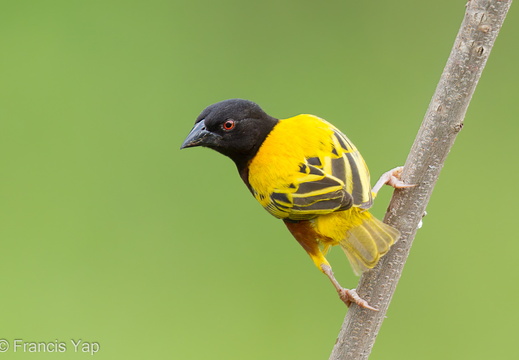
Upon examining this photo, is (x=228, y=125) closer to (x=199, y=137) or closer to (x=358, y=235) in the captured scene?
(x=199, y=137)

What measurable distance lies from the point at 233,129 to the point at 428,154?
0.82 m

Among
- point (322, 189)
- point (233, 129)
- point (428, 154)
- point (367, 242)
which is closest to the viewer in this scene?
point (428, 154)

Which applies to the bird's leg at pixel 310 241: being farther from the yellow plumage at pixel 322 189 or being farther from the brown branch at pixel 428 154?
the brown branch at pixel 428 154

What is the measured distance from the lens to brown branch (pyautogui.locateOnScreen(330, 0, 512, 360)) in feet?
7.82

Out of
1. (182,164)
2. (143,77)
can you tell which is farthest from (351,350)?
(143,77)

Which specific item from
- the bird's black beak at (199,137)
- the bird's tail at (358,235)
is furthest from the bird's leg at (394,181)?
the bird's black beak at (199,137)

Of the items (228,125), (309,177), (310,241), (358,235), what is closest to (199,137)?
(228,125)

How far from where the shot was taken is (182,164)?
15.9ft

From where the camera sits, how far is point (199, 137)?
9.65ft

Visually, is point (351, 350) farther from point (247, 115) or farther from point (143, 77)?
point (143, 77)

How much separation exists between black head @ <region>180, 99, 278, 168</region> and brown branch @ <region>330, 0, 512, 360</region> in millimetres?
677

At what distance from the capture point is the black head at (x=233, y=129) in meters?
2.96

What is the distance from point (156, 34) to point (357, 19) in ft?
4.24

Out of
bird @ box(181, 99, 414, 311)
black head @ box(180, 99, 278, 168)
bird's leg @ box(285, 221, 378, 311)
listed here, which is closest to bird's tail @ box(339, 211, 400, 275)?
bird @ box(181, 99, 414, 311)
